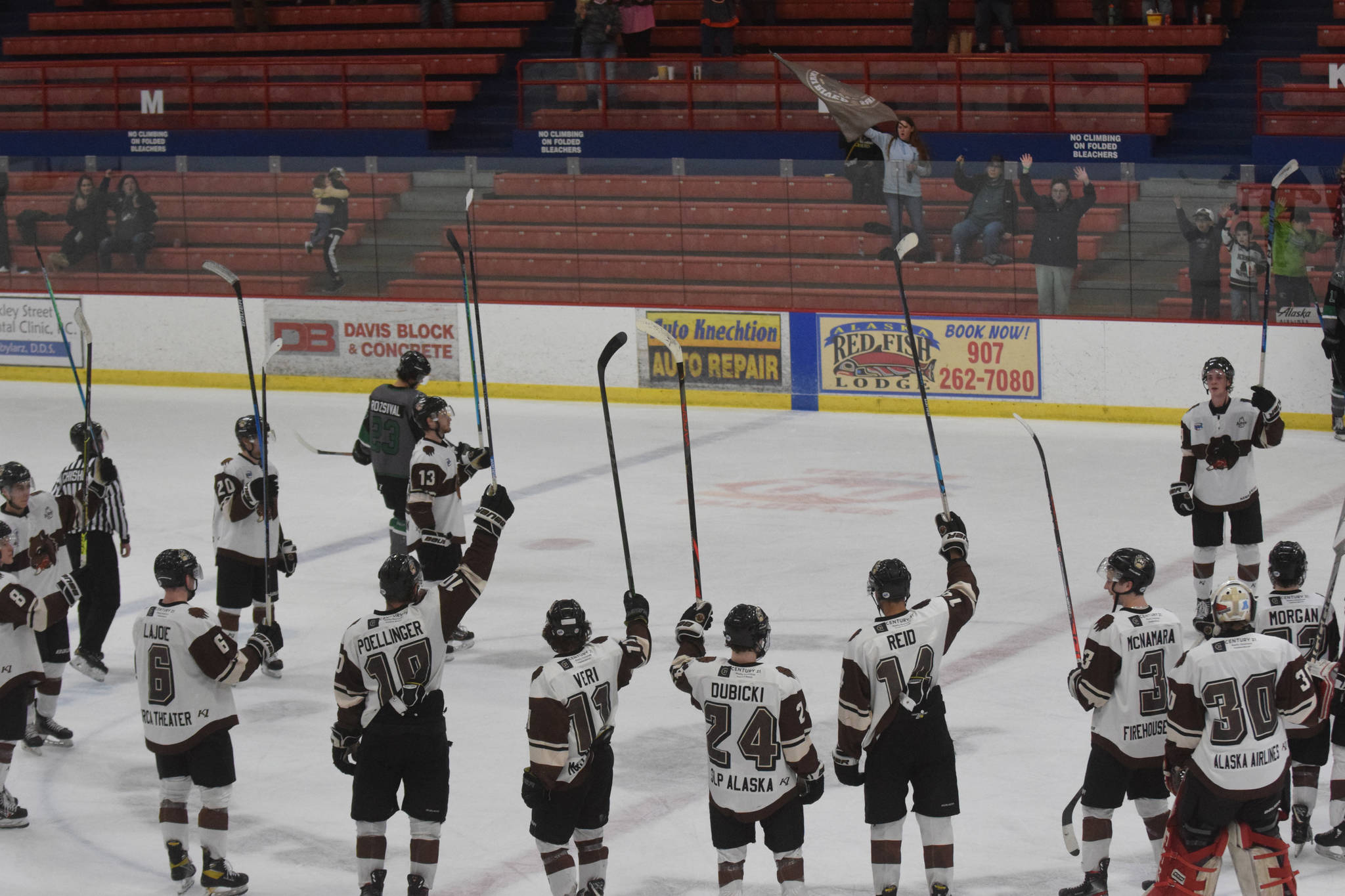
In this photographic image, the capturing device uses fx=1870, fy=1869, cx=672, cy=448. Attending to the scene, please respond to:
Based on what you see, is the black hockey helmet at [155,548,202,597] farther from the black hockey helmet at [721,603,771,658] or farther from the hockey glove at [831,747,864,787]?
the hockey glove at [831,747,864,787]

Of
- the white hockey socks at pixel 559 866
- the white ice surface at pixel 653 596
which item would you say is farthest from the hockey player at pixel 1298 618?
the white hockey socks at pixel 559 866

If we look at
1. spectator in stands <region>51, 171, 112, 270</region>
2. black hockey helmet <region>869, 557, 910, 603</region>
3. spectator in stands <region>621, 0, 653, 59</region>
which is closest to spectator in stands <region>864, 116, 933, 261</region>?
spectator in stands <region>621, 0, 653, 59</region>

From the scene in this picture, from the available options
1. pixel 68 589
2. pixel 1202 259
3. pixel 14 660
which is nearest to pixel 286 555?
pixel 68 589

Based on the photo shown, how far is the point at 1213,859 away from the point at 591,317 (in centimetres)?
1269

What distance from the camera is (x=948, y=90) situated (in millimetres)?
20312

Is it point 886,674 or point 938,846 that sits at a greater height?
point 886,674

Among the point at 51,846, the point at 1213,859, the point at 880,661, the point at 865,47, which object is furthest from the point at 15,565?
the point at 865,47

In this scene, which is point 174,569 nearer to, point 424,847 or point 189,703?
point 189,703

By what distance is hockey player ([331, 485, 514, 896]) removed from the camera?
6.86 m

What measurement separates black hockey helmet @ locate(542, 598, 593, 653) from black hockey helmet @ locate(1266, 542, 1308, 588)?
2.66m

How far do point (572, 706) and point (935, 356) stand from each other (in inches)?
442

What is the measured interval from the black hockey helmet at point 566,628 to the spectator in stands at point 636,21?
16389 millimetres

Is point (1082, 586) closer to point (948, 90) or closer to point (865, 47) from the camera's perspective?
point (948, 90)

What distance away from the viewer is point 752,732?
6352 mm
